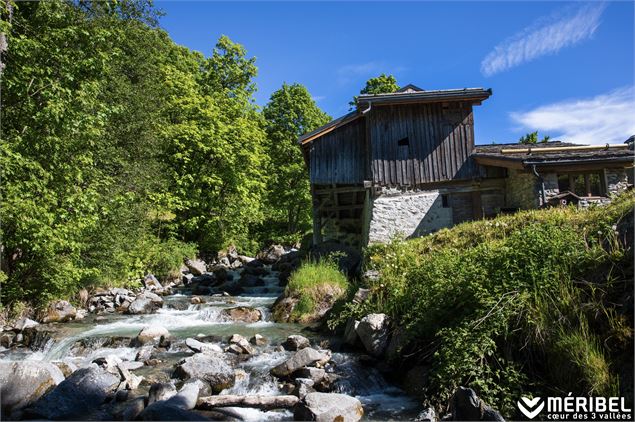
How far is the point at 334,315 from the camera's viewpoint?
9.32 meters

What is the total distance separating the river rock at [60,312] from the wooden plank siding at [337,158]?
9.55 m

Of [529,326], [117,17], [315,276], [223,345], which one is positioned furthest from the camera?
[117,17]

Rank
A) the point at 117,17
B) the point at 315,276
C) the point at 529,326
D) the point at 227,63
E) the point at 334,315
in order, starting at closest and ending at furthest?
the point at 529,326
the point at 334,315
the point at 315,276
the point at 117,17
the point at 227,63

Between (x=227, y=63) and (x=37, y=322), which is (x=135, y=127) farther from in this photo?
(x=227, y=63)

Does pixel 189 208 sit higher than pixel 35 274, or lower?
higher

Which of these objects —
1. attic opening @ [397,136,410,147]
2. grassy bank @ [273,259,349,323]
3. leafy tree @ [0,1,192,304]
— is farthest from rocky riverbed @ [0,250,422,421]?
attic opening @ [397,136,410,147]

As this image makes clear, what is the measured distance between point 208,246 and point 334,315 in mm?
14290

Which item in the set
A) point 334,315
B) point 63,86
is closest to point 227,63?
point 63,86

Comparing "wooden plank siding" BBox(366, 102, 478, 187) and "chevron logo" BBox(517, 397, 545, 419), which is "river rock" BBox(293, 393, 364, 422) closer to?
"chevron logo" BBox(517, 397, 545, 419)

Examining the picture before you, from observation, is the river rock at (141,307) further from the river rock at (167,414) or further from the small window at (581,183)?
the small window at (581,183)

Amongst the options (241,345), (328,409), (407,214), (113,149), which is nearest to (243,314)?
(241,345)

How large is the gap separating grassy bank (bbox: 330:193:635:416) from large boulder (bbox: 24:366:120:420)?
461 cm

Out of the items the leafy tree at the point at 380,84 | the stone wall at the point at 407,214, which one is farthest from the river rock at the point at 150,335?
the leafy tree at the point at 380,84

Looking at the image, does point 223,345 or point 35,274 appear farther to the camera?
point 35,274
